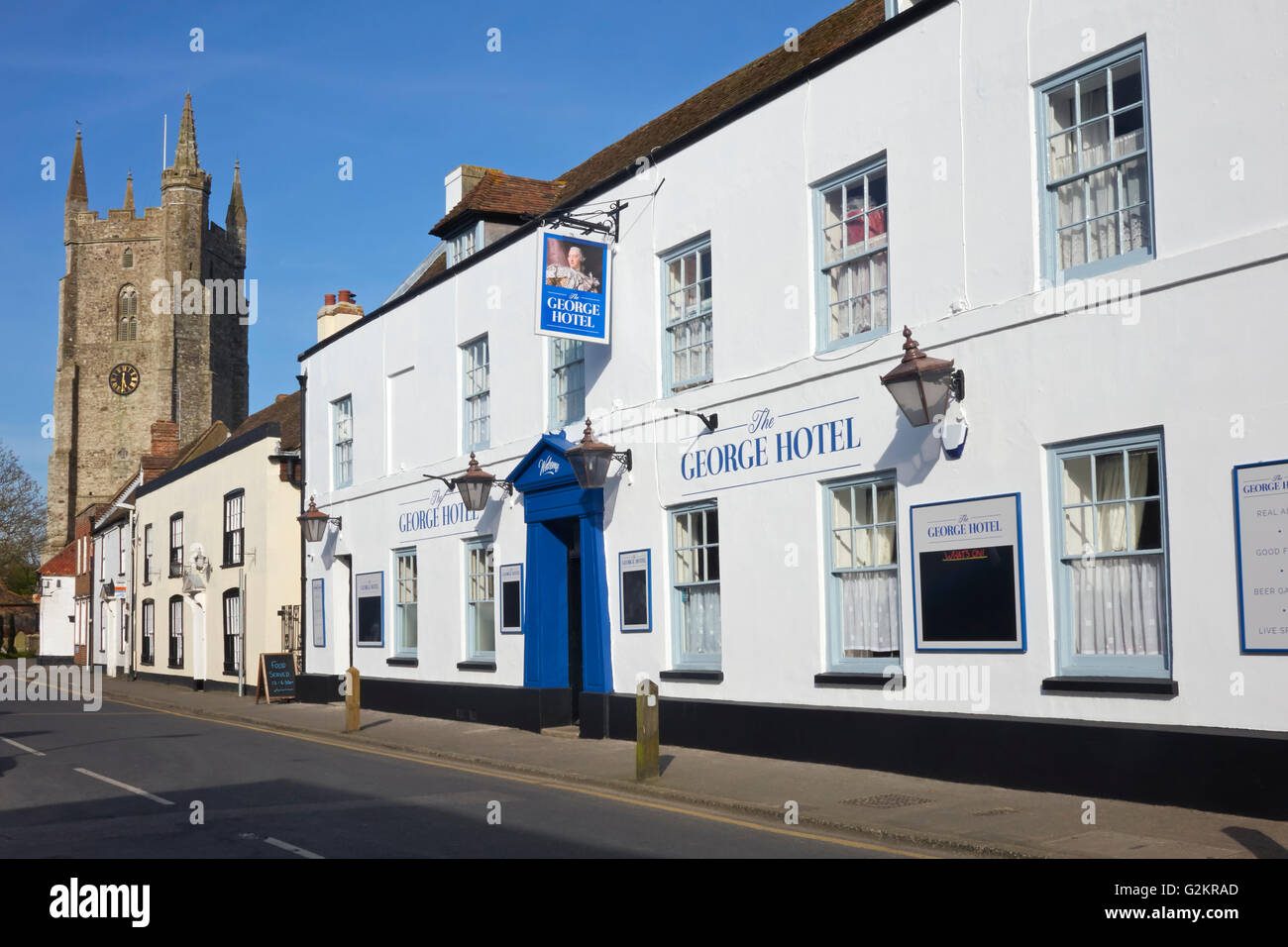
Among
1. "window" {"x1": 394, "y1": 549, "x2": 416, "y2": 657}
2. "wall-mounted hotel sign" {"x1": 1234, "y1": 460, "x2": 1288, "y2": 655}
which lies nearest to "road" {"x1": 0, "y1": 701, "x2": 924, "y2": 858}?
"wall-mounted hotel sign" {"x1": 1234, "y1": 460, "x2": 1288, "y2": 655}

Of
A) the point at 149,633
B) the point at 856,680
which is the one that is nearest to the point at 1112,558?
the point at 856,680

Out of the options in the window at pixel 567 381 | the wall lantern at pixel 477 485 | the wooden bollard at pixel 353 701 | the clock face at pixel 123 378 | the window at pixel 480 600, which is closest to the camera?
the window at pixel 567 381

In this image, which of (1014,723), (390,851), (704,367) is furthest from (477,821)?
(704,367)

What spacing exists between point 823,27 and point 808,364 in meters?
6.27

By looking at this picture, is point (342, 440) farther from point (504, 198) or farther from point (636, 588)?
point (636, 588)

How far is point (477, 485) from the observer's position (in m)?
18.4

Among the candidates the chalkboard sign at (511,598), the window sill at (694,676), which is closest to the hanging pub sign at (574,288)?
the chalkboard sign at (511,598)

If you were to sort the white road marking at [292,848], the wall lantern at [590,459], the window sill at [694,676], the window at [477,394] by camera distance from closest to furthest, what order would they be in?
the white road marking at [292,848], the window sill at [694,676], the wall lantern at [590,459], the window at [477,394]

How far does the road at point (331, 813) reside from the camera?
8.62 metres

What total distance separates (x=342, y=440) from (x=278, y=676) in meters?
5.18

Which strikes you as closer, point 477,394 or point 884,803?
point 884,803

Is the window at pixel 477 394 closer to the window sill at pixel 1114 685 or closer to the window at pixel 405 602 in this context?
the window at pixel 405 602

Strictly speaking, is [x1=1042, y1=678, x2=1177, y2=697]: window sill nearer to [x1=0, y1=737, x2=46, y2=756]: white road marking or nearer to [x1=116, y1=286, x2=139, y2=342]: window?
[x1=0, y1=737, x2=46, y2=756]: white road marking

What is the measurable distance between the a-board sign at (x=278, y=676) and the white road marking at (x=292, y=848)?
17061mm
